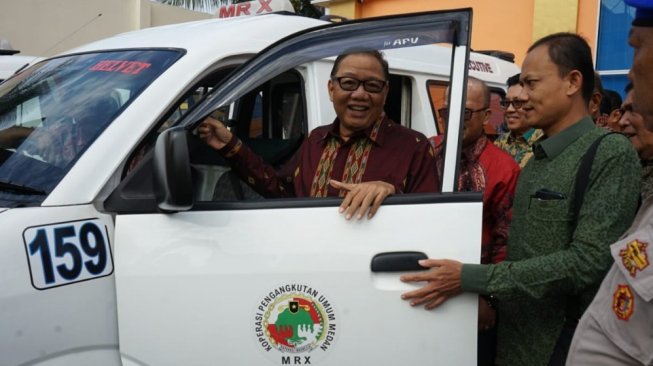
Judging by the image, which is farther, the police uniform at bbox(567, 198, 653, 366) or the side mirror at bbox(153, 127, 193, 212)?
the side mirror at bbox(153, 127, 193, 212)

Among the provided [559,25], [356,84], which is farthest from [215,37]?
[559,25]

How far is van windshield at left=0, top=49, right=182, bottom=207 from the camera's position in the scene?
1.99m

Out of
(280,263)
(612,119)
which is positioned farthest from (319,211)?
(612,119)

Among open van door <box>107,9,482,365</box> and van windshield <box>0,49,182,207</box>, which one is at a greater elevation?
van windshield <box>0,49,182,207</box>

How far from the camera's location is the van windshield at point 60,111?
1987 millimetres

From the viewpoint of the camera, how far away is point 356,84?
2.28 metres

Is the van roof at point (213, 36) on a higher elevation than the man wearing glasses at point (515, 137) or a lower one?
higher

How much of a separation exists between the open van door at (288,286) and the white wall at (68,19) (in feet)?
32.1

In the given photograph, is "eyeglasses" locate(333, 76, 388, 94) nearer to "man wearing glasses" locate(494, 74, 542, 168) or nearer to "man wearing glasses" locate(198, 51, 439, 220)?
"man wearing glasses" locate(198, 51, 439, 220)

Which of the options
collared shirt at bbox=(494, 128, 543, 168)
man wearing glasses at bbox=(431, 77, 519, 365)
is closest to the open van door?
man wearing glasses at bbox=(431, 77, 519, 365)

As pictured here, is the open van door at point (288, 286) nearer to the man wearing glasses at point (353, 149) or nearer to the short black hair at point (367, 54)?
the man wearing glasses at point (353, 149)

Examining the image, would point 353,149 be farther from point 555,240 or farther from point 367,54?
point 555,240

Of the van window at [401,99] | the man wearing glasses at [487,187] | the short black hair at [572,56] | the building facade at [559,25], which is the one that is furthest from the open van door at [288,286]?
the building facade at [559,25]

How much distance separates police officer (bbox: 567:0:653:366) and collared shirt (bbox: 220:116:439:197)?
0.79 meters
